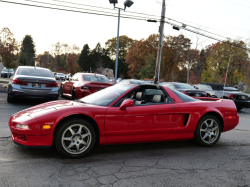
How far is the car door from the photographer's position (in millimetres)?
3990

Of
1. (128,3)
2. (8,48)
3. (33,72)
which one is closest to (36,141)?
(33,72)

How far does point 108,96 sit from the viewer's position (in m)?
4.50

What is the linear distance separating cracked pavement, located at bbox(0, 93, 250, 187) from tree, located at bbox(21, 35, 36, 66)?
108397mm


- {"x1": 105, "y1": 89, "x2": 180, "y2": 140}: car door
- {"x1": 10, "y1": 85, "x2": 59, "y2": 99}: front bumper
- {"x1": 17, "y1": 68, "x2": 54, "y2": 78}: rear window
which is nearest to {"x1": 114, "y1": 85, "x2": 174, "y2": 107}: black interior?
{"x1": 105, "y1": 89, "x2": 180, "y2": 140}: car door

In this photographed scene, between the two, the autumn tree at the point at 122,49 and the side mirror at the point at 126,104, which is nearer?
the side mirror at the point at 126,104

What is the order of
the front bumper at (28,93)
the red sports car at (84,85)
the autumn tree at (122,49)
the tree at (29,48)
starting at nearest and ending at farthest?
the front bumper at (28,93)
the red sports car at (84,85)
the autumn tree at (122,49)
the tree at (29,48)

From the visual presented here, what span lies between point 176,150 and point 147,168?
1.26 meters

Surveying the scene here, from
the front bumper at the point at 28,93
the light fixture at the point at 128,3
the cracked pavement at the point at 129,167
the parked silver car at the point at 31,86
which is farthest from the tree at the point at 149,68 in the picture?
the cracked pavement at the point at 129,167

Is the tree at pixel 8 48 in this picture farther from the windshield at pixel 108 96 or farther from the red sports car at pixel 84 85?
the windshield at pixel 108 96

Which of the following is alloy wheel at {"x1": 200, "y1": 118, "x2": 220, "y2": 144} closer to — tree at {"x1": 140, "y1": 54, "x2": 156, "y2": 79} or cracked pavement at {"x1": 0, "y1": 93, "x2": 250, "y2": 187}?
cracked pavement at {"x1": 0, "y1": 93, "x2": 250, "y2": 187}

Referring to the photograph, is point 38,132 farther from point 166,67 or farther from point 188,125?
point 166,67

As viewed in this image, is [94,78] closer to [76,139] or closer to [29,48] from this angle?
[76,139]

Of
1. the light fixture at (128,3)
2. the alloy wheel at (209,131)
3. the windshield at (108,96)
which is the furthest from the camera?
the light fixture at (128,3)

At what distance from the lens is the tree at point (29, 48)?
105 meters
